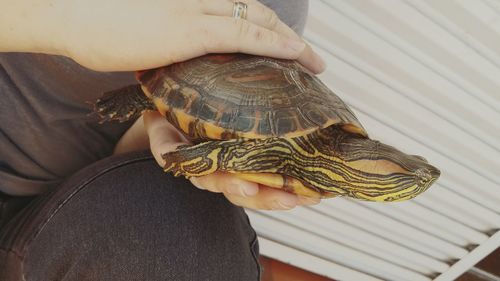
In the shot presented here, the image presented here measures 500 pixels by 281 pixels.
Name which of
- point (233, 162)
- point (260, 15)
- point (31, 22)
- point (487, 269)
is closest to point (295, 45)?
point (260, 15)

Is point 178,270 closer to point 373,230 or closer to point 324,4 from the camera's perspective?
point 324,4

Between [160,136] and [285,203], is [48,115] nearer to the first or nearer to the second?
[160,136]

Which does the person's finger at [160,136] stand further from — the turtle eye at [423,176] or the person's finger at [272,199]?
the turtle eye at [423,176]

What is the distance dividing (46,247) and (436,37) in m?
0.93

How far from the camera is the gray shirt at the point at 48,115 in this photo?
0.70 meters

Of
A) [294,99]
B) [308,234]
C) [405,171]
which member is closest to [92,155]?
[294,99]

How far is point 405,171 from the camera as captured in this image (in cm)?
61

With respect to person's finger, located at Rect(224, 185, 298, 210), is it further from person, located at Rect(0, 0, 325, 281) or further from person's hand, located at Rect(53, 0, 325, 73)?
person's hand, located at Rect(53, 0, 325, 73)

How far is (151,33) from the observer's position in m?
0.58

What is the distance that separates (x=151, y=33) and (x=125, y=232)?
0.30 m

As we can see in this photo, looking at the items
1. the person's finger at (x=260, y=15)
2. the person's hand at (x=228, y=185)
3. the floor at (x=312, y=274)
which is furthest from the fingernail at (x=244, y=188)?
the floor at (x=312, y=274)

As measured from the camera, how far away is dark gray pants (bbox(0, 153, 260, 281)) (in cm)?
67

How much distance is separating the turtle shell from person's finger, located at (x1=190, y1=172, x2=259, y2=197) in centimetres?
6

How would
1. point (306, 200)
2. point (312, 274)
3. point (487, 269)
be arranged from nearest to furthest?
point (306, 200) → point (312, 274) → point (487, 269)
